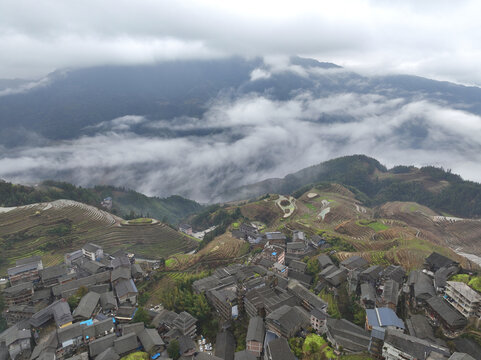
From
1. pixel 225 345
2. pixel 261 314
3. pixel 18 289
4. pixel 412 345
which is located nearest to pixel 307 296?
pixel 261 314

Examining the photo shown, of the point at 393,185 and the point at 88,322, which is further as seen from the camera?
the point at 393,185

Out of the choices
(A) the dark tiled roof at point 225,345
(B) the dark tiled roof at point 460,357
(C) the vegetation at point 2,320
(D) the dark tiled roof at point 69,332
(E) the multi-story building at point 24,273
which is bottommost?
(C) the vegetation at point 2,320

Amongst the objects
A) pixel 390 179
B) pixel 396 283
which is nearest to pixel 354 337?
pixel 396 283

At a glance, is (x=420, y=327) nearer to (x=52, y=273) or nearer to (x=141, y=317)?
(x=141, y=317)

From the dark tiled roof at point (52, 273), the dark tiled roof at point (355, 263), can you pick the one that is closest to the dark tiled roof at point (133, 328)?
the dark tiled roof at point (52, 273)

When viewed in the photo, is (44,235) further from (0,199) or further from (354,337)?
(354,337)

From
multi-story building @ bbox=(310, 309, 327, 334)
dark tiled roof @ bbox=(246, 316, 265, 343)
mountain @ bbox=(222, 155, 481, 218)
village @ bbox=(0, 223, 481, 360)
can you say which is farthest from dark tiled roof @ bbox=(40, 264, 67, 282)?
mountain @ bbox=(222, 155, 481, 218)

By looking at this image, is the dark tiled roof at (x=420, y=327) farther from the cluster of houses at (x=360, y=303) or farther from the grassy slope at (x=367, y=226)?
the grassy slope at (x=367, y=226)
